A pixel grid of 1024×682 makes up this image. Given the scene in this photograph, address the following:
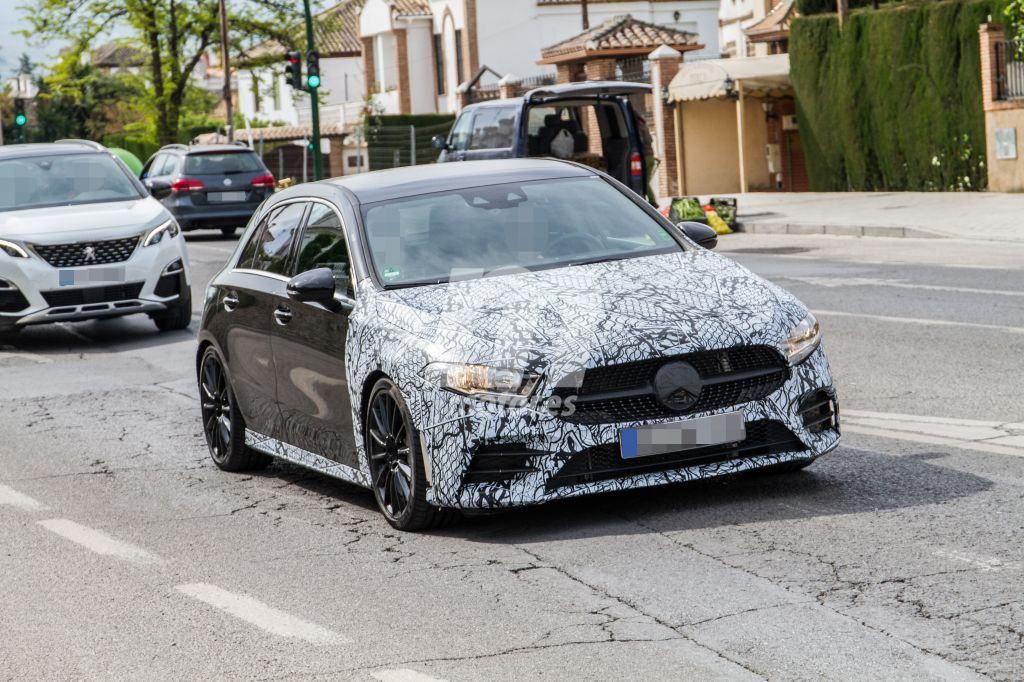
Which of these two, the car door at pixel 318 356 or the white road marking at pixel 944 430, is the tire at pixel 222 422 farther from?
the white road marking at pixel 944 430

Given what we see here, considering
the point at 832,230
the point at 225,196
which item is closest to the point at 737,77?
the point at 225,196

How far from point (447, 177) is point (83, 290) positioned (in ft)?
27.1

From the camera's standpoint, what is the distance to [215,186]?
31875 millimetres

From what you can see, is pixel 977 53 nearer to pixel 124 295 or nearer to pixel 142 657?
pixel 124 295

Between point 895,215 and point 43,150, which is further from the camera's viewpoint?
point 895,215

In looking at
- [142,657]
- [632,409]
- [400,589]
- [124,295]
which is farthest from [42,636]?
[124,295]

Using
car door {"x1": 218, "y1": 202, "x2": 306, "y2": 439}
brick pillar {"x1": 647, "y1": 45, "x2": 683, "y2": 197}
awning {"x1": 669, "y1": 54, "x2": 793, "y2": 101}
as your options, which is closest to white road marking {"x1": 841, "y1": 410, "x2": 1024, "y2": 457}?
car door {"x1": 218, "y1": 202, "x2": 306, "y2": 439}

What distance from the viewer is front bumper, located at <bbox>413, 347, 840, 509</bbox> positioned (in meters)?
6.82

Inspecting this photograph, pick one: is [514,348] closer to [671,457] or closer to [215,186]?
[671,457]

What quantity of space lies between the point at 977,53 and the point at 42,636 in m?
27.4

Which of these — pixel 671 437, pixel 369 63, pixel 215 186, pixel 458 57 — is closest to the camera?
pixel 671 437

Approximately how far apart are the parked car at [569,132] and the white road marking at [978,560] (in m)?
17.4

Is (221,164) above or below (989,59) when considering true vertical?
below

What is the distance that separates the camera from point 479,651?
213 inches
